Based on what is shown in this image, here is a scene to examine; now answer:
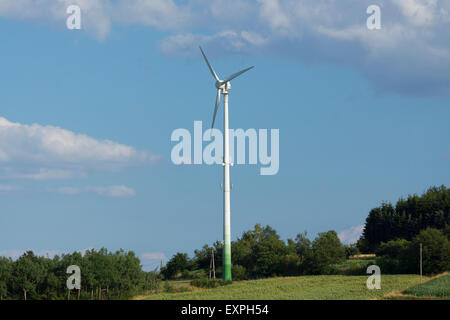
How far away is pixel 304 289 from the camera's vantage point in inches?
2114

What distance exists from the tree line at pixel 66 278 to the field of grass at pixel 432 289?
83.0 ft

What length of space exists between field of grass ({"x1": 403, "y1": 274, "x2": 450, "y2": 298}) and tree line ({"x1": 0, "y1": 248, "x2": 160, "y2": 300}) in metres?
25.3

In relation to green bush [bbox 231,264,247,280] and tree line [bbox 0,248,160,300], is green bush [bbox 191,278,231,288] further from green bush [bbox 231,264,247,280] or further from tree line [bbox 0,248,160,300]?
green bush [bbox 231,264,247,280]

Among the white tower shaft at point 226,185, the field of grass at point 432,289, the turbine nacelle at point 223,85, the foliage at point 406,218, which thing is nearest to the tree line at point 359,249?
the foliage at point 406,218

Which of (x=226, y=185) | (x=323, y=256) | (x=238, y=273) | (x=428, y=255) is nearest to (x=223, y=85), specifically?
(x=226, y=185)

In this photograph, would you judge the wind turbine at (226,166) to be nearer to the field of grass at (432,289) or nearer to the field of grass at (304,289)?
the field of grass at (304,289)

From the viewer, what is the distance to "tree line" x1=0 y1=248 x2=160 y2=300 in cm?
6050

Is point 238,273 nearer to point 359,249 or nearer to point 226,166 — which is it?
point 226,166

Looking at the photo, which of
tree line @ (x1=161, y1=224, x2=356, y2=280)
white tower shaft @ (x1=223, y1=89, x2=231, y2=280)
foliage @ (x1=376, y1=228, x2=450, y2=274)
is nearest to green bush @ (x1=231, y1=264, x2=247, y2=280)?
tree line @ (x1=161, y1=224, x2=356, y2=280)

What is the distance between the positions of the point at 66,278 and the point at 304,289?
75.3ft

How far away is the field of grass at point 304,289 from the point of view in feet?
156
